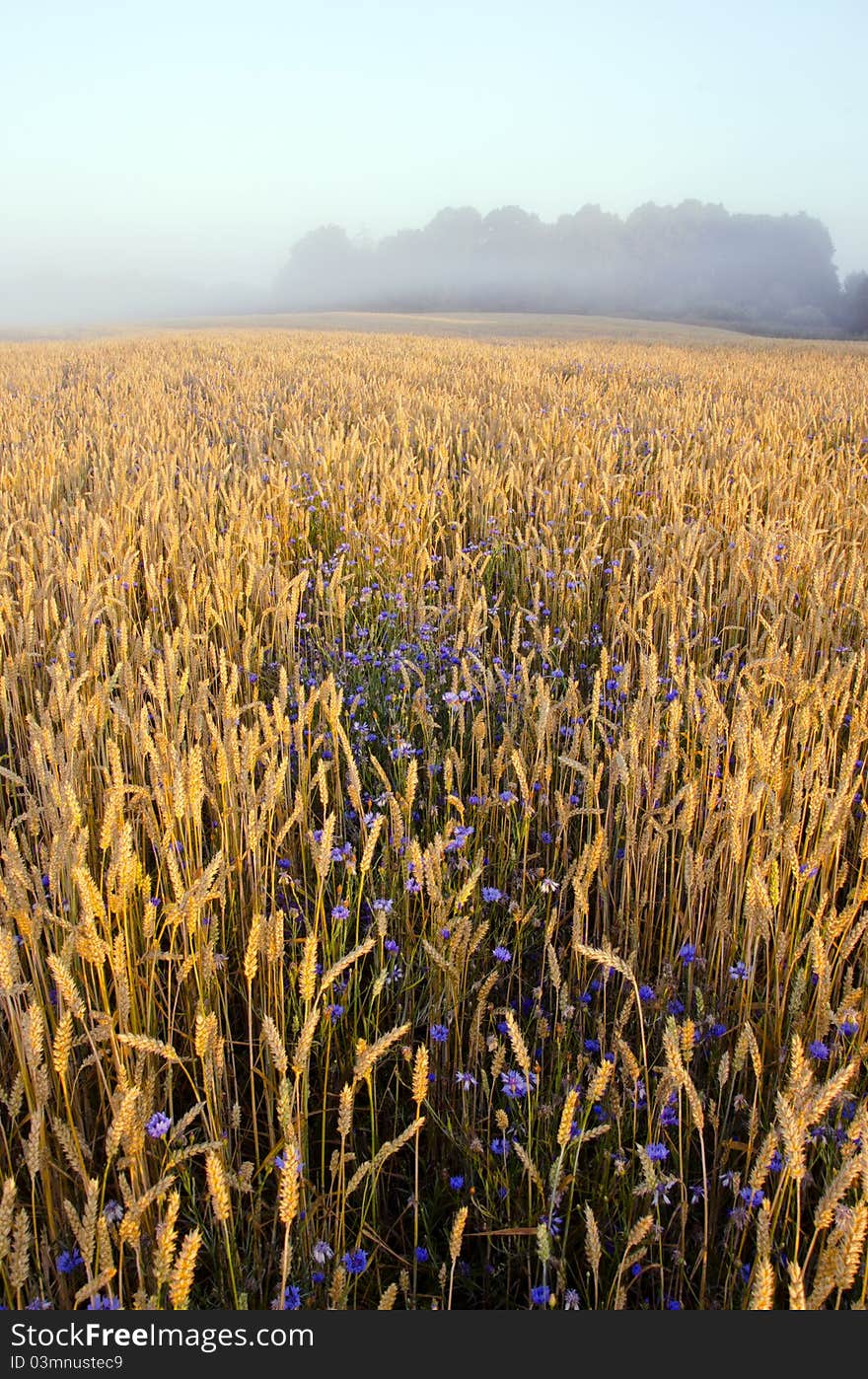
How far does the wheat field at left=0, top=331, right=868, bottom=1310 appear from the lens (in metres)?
1.02

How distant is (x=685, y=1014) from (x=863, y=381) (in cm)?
1061

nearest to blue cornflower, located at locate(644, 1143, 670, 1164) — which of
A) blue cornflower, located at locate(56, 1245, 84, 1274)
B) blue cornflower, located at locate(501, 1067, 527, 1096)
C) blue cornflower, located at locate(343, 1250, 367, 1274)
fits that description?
blue cornflower, located at locate(501, 1067, 527, 1096)

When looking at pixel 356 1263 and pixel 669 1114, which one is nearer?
pixel 356 1263

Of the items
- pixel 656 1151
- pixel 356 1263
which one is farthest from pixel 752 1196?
pixel 356 1263

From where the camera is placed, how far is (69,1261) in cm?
105

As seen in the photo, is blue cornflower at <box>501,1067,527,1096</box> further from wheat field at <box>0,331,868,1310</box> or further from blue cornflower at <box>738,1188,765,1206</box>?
blue cornflower at <box>738,1188,765,1206</box>

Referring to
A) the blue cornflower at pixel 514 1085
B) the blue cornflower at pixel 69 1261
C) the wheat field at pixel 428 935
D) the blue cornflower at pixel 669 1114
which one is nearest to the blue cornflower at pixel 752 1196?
the wheat field at pixel 428 935

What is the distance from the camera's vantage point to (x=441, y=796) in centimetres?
200

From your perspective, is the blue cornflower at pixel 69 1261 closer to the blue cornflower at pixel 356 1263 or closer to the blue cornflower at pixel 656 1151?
the blue cornflower at pixel 356 1263

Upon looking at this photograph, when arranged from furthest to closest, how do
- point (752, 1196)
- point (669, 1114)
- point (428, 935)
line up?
point (428, 935)
point (669, 1114)
point (752, 1196)

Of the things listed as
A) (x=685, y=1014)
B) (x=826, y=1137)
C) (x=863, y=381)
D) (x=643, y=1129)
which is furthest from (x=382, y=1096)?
(x=863, y=381)

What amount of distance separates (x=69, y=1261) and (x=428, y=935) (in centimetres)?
74

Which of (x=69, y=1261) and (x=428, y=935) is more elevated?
(x=428, y=935)

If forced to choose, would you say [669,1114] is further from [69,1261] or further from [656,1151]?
[69,1261]
